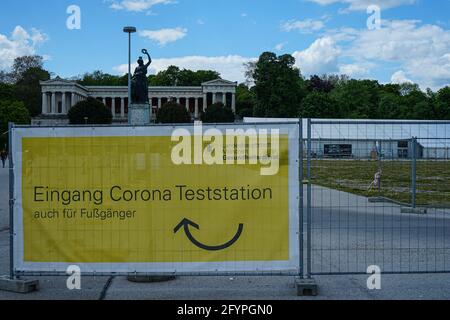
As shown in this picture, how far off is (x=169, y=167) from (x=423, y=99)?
350 ft

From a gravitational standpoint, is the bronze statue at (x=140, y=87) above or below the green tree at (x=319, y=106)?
below

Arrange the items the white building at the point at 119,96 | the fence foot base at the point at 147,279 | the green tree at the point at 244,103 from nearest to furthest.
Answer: the fence foot base at the point at 147,279, the white building at the point at 119,96, the green tree at the point at 244,103

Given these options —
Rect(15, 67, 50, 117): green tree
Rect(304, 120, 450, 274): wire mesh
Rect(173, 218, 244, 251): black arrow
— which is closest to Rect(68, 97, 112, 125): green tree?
Rect(15, 67, 50, 117): green tree

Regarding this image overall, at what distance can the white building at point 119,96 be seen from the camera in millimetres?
119688

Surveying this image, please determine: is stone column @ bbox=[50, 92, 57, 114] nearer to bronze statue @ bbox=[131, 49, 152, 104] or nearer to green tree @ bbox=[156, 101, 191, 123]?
green tree @ bbox=[156, 101, 191, 123]

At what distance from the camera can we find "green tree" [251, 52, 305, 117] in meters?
96.2

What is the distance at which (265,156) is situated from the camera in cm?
Answer: 641

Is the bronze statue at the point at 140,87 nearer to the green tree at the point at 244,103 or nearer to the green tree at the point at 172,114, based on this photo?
the green tree at the point at 172,114

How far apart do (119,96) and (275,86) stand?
48111 millimetres

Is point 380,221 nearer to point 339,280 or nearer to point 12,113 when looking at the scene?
point 339,280

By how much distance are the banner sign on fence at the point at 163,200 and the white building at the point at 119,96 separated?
11463cm

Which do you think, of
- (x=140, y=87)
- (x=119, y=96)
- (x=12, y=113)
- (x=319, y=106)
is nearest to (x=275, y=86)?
(x=319, y=106)

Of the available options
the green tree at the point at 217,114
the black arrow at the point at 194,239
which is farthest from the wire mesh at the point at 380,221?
the green tree at the point at 217,114

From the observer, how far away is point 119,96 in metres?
130
